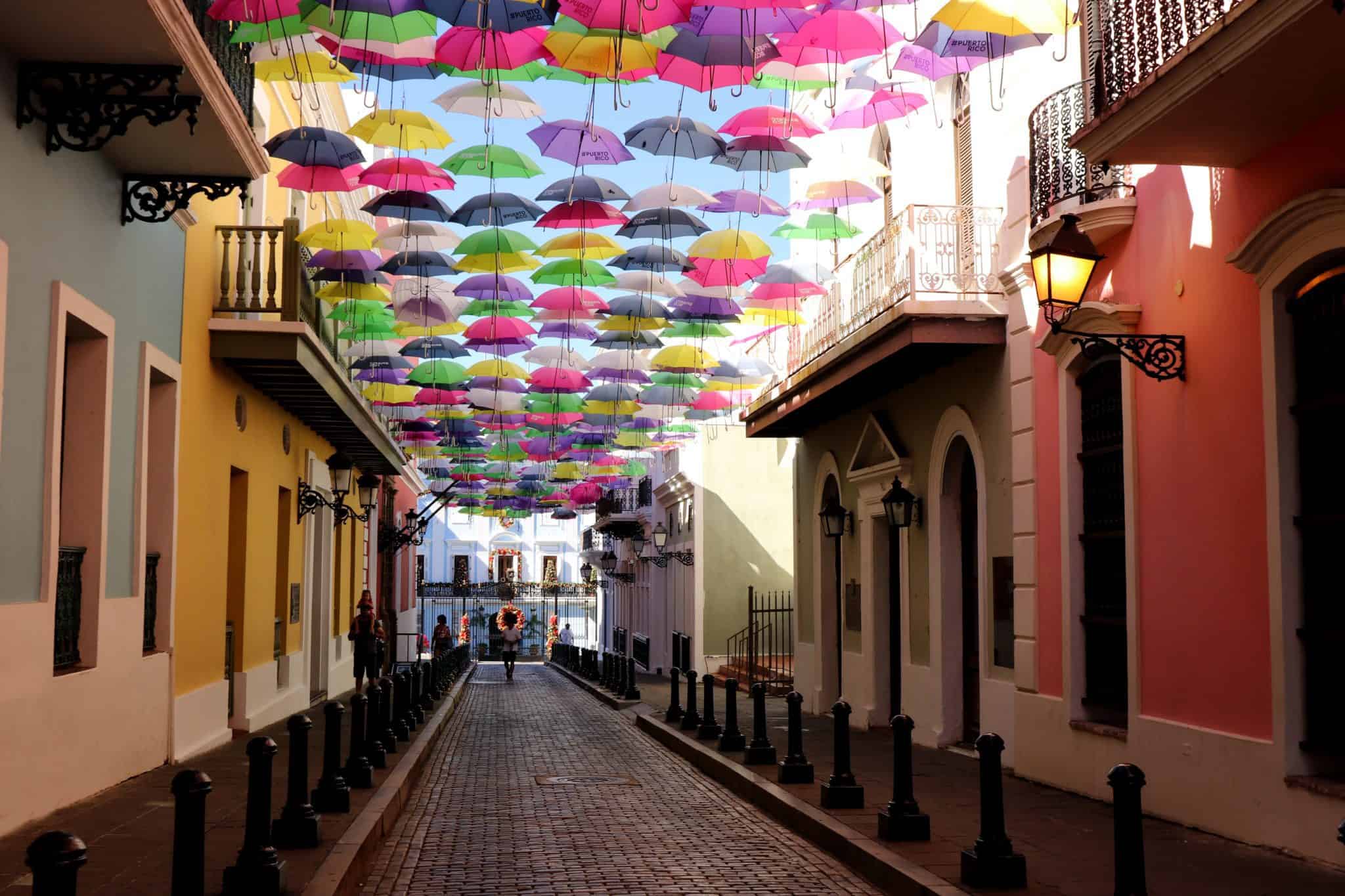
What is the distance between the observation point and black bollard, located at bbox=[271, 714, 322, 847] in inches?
328

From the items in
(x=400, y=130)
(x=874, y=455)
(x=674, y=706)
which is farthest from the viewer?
(x=674, y=706)

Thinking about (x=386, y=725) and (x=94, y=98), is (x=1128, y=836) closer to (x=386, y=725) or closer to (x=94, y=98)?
(x=94, y=98)

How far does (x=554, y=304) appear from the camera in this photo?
747 inches

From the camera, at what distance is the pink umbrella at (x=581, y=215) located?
594 inches

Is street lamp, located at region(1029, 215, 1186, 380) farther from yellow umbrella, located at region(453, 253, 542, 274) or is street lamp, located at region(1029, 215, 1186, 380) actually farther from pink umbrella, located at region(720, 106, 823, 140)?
yellow umbrella, located at region(453, 253, 542, 274)

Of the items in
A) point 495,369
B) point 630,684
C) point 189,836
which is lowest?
point 630,684

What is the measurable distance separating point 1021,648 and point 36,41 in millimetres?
9789

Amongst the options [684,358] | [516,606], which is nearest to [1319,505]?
[684,358]

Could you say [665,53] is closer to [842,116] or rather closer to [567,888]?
[842,116]

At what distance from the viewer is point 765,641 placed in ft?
105

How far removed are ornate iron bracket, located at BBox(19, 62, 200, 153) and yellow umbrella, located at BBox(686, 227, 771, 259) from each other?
765cm

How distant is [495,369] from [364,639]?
18.5 feet

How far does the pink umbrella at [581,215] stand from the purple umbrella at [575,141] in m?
1.00

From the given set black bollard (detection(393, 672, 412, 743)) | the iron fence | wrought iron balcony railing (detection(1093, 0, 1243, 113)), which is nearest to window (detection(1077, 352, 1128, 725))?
wrought iron balcony railing (detection(1093, 0, 1243, 113))
